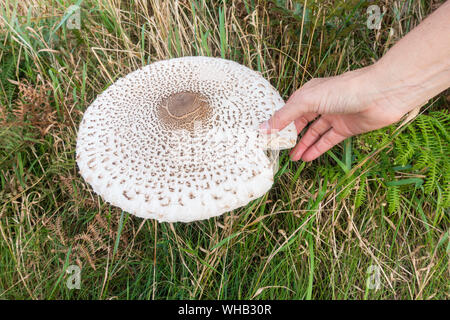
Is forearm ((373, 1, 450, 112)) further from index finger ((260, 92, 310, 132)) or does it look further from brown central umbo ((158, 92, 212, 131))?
brown central umbo ((158, 92, 212, 131))

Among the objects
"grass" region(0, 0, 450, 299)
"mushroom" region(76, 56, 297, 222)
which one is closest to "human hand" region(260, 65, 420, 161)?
"mushroom" region(76, 56, 297, 222)

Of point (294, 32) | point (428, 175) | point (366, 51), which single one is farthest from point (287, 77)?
point (428, 175)

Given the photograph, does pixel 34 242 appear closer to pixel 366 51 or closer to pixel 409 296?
pixel 409 296

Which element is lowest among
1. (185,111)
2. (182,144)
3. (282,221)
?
(282,221)

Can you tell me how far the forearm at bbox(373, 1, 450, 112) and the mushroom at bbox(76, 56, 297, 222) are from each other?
54cm

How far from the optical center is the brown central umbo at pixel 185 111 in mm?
1467

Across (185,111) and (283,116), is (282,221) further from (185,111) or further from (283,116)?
(185,111)

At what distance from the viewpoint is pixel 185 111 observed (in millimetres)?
1477

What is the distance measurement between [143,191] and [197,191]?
9.1 inches

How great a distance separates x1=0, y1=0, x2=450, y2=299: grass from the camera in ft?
5.71

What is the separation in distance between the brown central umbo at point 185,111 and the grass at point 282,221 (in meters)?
0.59

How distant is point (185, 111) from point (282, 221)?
39.1 inches

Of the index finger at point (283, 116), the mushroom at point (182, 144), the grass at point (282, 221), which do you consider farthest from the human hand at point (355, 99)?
the grass at point (282, 221)

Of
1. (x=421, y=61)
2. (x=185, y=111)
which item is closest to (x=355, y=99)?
(x=421, y=61)
